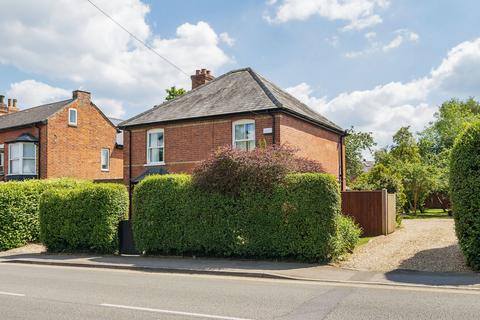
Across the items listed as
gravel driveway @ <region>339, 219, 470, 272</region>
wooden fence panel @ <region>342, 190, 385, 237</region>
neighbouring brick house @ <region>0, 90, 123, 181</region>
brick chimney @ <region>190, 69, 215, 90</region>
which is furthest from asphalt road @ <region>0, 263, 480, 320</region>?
neighbouring brick house @ <region>0, 90, 123, 181</region>

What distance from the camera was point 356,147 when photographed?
4453cm

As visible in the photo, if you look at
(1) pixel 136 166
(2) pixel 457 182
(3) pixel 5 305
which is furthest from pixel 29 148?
(2) pixel 457 182

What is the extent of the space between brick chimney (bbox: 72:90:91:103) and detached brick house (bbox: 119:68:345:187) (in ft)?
33.1

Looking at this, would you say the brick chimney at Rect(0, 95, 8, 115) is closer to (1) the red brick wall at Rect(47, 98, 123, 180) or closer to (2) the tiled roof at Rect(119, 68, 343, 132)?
(1) the red brick wall at Rect(47, 98, 123, 180)

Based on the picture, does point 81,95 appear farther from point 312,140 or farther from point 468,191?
point 468,191

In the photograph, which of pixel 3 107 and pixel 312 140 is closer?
pixel 312 140

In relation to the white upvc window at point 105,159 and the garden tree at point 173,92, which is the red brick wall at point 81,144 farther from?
the garden tree at point 173,92

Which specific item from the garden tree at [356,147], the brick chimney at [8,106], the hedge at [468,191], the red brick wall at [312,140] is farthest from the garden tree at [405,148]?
the brick chimney at [8,106]

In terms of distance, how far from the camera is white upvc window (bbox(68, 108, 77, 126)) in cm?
3231

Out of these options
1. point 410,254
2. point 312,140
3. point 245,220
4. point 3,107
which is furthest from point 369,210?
point 3,107

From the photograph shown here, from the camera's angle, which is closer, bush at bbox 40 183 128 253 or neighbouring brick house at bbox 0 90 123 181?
bush at bbox 40 183 128 253

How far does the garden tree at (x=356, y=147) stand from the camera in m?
43.6

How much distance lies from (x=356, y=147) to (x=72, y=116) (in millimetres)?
26411

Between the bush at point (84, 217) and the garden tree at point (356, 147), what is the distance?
30839 mm
